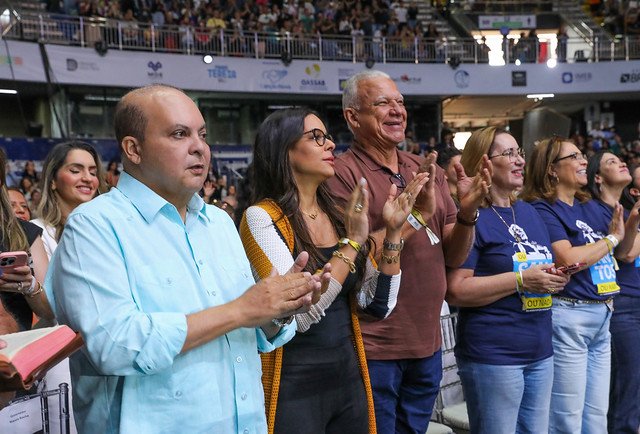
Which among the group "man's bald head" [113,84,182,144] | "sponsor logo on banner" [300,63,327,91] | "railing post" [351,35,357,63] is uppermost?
"railing post" [351,35,357,63]

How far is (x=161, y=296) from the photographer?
1.59 metres

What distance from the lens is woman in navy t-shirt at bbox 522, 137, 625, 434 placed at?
338 centimetres

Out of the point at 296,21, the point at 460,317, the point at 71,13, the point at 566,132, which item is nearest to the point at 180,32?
the point at 71,13

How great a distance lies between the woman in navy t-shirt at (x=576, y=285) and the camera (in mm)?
3375

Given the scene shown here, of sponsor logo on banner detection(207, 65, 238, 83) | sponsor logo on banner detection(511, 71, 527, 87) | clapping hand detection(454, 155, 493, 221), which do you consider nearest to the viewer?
clapping hand detection(454, 155, 493, 221)

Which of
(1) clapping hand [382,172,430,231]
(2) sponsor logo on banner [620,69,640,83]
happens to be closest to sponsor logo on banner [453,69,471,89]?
(2) sponsor logo on banner [620,69,640,83]

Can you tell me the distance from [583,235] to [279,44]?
43.7ft

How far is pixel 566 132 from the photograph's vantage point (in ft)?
69.1

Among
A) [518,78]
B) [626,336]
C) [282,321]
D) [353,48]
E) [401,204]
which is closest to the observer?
[282,321]

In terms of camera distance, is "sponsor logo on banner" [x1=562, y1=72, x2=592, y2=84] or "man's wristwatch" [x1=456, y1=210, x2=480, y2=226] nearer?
"man's wristwatch" [x1=456, y1=210, x2=480, y2=226]

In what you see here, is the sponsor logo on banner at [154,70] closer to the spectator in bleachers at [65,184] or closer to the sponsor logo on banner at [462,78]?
the sponsor logo on banner at [462,78]

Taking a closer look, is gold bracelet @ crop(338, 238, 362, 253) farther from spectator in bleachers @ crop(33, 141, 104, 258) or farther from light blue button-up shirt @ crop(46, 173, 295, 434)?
spectator in bleachers @ crop(33, 141, 104, 258)

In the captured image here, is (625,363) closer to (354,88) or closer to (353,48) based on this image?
(354,88)

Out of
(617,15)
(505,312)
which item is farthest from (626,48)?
(505,312)
